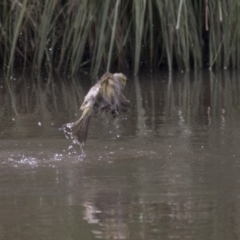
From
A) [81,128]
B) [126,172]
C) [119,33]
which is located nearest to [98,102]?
[81,128]

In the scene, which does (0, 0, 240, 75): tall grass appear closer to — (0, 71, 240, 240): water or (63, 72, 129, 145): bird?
(0, 71, 240, 240): water

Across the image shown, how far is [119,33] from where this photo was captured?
9.05 metres

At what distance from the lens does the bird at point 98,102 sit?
4.59 m

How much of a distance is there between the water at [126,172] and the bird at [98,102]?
A: 0.19 meters

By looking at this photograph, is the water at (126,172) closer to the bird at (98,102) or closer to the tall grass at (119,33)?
the bird at (98,102)

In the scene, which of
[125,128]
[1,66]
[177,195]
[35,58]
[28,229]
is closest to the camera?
[28,229]

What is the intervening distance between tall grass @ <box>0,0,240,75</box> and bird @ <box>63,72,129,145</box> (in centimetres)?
388

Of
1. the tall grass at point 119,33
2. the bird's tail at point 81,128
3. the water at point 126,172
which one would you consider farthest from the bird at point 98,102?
the tall grass at point 119,33

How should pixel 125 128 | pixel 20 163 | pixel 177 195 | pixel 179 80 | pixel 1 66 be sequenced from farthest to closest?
pixel 1 66
pixel 179 80
pixel 125 128
pixel 20 163
pixel 177 195

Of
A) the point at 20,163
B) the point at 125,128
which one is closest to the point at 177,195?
the point at 20,163

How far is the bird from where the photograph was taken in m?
4.59

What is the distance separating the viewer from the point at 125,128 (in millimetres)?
5824

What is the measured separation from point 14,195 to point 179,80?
496 centimetres

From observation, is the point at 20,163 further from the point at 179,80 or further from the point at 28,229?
the point at 179,80
